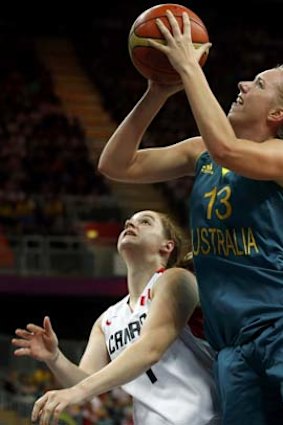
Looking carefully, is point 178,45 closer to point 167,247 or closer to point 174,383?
point 167,247

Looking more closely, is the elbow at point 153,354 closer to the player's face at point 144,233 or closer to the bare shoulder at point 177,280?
the bare shoulder at point 177,280

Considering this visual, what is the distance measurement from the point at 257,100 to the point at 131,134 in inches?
20.1

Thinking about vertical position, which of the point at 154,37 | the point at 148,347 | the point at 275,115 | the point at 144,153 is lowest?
the point at 148,347

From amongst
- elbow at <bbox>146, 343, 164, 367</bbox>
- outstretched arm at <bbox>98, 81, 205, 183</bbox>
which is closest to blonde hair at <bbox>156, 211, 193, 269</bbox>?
outstretched arm at <bbox>98, 81, 205, 183</bbox>

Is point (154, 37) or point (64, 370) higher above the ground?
point (154, 37)

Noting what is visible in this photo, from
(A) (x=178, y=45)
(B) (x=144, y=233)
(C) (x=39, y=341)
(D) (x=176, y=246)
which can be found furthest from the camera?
(D) (x=176, y=246)

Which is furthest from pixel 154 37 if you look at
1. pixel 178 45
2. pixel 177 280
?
pixel 177 280

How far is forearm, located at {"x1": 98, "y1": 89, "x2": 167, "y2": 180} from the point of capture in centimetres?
342

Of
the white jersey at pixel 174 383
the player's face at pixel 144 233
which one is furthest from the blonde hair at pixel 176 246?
the white jersey at pixel 174 383

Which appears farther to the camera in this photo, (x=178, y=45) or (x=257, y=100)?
(x=257, y=100)

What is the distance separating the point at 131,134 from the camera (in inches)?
135

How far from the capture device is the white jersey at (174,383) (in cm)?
348

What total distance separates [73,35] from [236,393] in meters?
17.5

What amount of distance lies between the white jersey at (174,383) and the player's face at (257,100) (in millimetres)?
810
